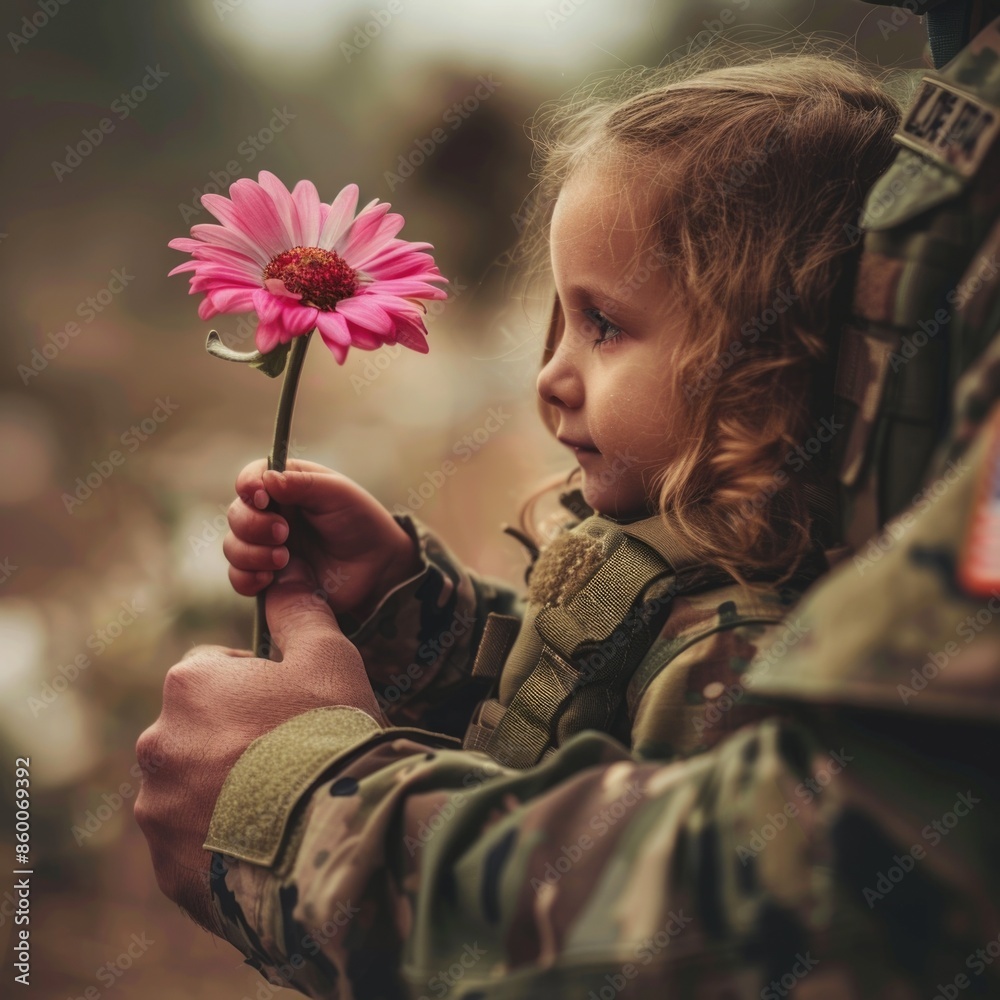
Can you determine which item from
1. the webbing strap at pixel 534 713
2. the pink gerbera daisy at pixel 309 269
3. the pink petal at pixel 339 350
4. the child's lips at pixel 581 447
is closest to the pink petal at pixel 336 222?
the pink gerbera daisy at pixel 309 269

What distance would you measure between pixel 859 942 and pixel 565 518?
0.62 m

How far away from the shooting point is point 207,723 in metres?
0.62

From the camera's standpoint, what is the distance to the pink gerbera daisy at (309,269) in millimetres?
634

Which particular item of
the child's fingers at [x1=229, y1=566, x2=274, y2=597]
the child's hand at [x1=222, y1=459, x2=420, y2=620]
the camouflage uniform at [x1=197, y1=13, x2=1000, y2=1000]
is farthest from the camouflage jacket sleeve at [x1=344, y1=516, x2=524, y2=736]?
the camouflage uniform at [x1=197, y1=13, x2=1000, y2=1000]

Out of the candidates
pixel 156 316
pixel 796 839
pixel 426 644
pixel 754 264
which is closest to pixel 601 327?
pixel 754 264

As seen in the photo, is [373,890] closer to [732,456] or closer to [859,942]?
[859,942]

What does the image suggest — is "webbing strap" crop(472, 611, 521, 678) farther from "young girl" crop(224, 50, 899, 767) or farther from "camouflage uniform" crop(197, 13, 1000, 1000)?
"camouflage uniform" crop(197, 13, 1000, 1000)

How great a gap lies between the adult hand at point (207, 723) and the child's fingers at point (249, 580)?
0.26 feet

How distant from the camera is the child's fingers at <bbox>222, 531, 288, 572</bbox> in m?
0.76

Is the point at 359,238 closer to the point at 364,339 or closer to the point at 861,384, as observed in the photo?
the point at 364,339

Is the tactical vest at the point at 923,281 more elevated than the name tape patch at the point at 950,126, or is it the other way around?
the name tape patch at the point at 950,126

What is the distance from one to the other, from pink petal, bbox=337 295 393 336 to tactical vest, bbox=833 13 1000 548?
30cm

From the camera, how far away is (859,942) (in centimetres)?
39

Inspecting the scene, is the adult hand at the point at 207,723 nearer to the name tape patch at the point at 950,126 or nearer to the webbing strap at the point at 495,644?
the webbing strap at the point at 495,644
